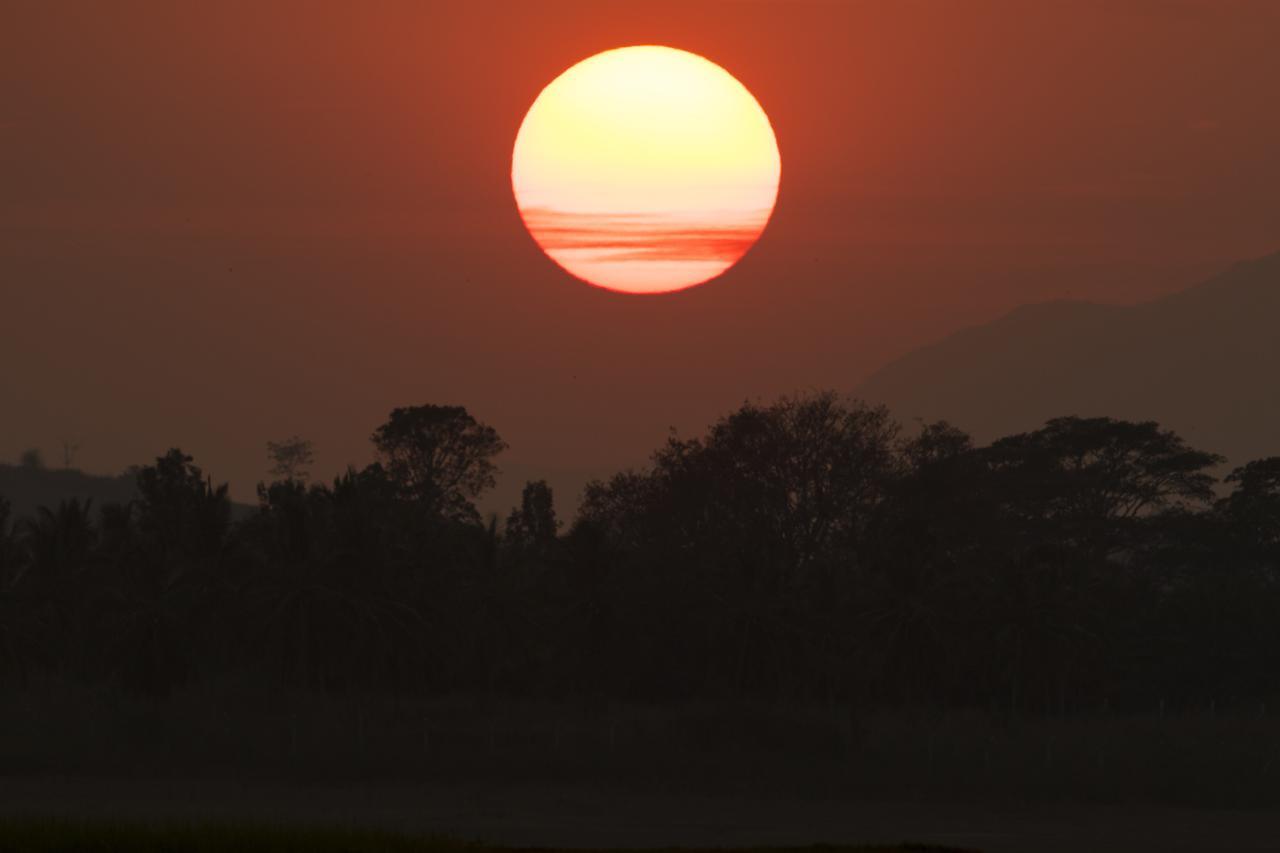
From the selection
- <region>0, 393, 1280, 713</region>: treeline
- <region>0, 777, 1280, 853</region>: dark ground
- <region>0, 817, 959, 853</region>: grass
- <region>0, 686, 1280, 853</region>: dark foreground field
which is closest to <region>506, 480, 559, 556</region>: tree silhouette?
<region>0, 393, 1280, 713</region>: treeline

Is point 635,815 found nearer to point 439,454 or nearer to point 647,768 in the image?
point 647,768

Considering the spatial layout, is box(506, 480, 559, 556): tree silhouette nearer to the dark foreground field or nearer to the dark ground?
the dark foreground field

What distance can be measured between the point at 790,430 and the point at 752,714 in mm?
43555

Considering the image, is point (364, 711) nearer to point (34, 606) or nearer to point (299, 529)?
point (299, 529)

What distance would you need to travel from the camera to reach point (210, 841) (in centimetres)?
4303

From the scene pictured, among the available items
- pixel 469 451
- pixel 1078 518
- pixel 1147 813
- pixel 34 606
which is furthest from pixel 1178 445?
pixel 34 606

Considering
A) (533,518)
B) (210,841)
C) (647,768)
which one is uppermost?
(533,518)

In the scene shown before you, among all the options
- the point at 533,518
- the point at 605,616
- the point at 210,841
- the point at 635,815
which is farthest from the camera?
the point at 533,518

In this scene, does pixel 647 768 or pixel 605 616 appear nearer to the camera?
pixel 647 768

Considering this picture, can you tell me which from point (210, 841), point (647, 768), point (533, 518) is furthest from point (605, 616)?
point (210, 841)

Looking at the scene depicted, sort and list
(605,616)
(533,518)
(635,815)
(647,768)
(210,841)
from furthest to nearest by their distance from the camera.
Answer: (533,518)
(605,616)
(647,768)
(635,815)
(210,841)

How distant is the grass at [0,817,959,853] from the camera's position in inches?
1666

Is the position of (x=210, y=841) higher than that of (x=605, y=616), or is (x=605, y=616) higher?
(x=605, y=616)

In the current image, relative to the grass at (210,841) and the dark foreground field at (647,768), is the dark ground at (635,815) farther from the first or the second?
the grass at (210,841)
